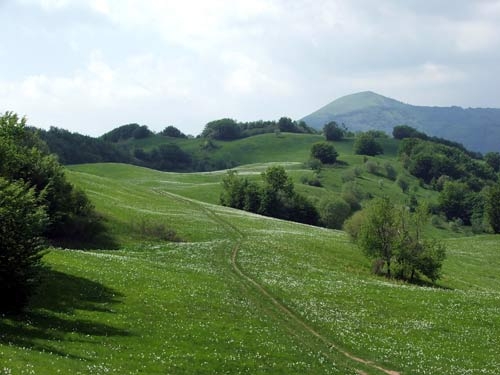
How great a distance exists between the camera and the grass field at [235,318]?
918 inches

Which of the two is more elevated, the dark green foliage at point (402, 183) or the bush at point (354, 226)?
the dark green foliage at point (402, 183)

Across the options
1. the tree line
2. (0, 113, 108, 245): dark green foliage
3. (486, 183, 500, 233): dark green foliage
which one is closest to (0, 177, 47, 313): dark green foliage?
the tree line

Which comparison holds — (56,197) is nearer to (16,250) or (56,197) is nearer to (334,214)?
(16,250)

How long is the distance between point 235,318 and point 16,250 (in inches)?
536

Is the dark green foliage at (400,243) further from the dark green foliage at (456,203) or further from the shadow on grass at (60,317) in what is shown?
the dark green foliage at (456,203)

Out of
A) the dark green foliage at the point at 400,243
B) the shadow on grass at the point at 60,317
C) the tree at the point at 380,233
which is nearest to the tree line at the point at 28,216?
the shadow on grass at the point at 60,317

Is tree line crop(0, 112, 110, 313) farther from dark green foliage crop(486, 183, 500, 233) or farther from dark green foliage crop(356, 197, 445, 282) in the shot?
dark green foliage crop(486, 183, 500, 233)

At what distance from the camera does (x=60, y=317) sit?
2656cm

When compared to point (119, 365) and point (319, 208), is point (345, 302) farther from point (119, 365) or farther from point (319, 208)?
point (319, 208)

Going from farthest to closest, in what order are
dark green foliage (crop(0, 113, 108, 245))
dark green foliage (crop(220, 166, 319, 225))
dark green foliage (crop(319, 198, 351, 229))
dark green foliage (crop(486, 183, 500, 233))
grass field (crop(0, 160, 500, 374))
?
1. dark green foliage (crop(319, 198, 351, 229))
2. dark green foliage (crop(220, 166, 319, 225))
3. dark green foliage (crop(486, 183, 500, 233))
4. dark green foliage (crop(0, 113, 108, 245))
5. grass field (crop(0, 160, 500, 374))

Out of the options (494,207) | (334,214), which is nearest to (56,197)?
(334,214)

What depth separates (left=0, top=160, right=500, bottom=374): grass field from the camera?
23.3 metres

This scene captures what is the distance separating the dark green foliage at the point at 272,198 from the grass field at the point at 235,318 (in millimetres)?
61625

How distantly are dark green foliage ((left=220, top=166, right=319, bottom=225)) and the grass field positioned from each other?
61625 millimetres
